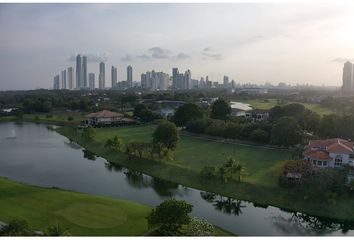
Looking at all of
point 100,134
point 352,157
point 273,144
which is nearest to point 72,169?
point 100,134

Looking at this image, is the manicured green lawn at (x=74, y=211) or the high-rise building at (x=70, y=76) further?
the high-rise building at (x=70, y=76)

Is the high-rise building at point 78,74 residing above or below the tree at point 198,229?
above

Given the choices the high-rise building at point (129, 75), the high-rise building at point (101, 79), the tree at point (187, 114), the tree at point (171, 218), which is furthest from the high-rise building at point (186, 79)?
the tree at point (171, 218)

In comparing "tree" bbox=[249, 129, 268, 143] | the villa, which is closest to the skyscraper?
the villa

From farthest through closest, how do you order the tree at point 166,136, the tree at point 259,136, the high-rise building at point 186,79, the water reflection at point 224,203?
the high-rise building at point 186,79 < the tree at point 259,136 < the tree at point 166,136 < the water reflection at point 224,203

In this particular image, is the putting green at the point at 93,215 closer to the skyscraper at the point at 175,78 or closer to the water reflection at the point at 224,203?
the water reflection at the point at 224,203

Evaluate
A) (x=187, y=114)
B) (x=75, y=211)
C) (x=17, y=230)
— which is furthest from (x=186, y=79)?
(x=17, y=230)

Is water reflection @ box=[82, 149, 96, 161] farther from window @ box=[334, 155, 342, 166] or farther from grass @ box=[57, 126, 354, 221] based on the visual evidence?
window @ box=[334, 155, 342, 166]

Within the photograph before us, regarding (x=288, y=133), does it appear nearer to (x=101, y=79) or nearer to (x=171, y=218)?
(x=171, y=218)
